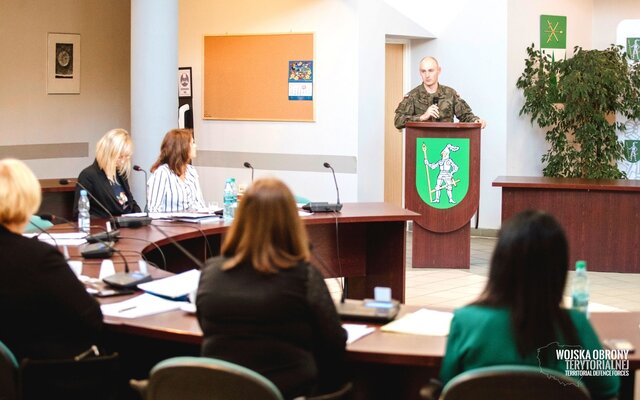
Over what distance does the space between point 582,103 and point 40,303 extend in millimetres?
7679

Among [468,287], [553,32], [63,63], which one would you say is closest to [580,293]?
[468,287]

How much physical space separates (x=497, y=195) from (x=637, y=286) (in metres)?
2.72

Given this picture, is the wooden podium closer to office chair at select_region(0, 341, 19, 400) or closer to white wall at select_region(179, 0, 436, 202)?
white wall at select_region(179, 0, 436, 202)

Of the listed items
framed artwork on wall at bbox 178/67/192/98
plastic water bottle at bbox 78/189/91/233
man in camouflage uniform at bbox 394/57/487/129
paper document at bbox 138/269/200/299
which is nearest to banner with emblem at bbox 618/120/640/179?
man in camouflage uniform at bbox 394/57/487/129

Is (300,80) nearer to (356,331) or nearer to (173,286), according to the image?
(173,286)

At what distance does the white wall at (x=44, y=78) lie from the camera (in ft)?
34.8

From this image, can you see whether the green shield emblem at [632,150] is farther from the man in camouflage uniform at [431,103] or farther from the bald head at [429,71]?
the bald head at [429,71]

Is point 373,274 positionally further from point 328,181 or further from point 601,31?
point 601,31

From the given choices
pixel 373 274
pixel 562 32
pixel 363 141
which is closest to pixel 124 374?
pixel 373 274

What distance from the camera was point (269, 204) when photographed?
118 inches

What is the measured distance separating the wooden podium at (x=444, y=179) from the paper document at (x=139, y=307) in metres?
4.80

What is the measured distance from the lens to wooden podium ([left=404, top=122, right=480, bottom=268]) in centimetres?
834

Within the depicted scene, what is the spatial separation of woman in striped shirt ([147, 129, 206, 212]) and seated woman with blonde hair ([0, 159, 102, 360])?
2.94 meters

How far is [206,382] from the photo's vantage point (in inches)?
109
